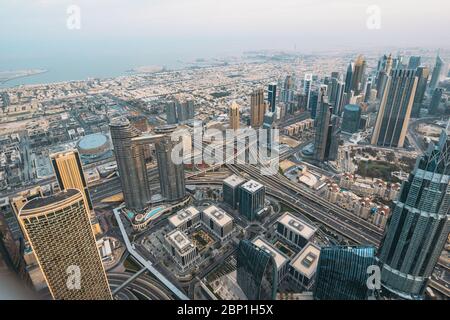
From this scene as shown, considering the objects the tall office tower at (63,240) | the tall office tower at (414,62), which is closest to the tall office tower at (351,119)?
the tall office tower at (414,62)

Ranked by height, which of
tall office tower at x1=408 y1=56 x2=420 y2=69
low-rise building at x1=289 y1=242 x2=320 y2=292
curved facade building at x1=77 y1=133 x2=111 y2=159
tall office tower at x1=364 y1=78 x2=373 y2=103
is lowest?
low-rise building at x1=289 y1=242 x2=320 y2=292

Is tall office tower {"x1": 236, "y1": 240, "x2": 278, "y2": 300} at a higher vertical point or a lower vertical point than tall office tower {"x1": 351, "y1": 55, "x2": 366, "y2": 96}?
lower

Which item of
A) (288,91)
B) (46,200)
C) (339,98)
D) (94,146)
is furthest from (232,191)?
(288,91)

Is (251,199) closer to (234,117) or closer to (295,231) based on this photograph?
(295,231)

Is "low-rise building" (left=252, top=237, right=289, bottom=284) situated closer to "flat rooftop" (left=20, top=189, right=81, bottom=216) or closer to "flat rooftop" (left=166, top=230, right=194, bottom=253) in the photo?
"flat rooftop" (left=166, top=230, right=194, bottom=253)

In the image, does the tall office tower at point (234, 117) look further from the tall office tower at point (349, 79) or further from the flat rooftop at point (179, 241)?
the tall office tower at point (349, 79)

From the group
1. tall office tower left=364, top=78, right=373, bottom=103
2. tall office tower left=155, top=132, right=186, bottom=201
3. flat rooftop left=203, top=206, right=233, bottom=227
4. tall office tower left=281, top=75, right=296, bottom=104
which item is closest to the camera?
flat rooftop left=203, top=206, right=233, bottom=227

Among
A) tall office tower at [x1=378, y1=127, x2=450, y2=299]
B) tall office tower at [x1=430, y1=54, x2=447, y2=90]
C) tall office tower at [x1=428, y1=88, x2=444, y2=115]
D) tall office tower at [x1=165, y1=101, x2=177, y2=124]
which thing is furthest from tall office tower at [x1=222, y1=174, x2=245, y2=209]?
tall office tower at [x1=430, y1=54, x2=447, y2=90]
